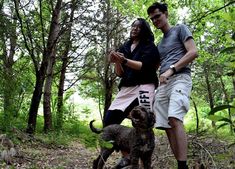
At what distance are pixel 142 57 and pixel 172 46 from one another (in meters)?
0.35

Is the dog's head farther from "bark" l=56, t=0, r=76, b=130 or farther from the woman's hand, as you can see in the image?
"bark" l=56, t=0, r=76, b=130

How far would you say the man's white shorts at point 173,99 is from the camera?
3463 millimetres

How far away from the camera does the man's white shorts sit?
11.4 feet

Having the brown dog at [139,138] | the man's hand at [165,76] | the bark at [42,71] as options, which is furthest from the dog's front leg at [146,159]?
the bark at [42,71]

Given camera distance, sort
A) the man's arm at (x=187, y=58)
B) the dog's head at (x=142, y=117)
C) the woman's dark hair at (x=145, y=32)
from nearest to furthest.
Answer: the dog's head at (x=142, y=117), the man's arm at (x=187, y=58), the woman's dark hair at (x=145, y=32)

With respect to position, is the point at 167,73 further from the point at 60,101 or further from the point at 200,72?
the point at 200,72

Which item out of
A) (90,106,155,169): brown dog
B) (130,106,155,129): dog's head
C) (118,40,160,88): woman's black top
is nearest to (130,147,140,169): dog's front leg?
(90,106,155,169): brown dog

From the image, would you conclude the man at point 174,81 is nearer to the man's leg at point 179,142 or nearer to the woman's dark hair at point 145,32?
the man's leg at point 179,142

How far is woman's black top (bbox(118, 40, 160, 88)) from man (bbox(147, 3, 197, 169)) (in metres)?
0.11

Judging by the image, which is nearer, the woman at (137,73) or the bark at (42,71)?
the woman at (137,73)

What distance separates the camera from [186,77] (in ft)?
12.0

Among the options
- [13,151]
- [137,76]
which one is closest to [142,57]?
[137,76]

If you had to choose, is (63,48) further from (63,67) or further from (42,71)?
(42,71)

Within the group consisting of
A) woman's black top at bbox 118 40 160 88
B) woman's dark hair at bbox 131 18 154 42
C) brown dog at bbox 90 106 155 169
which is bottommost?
brown dog at bbox 90 106 155 169
